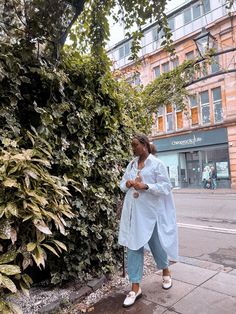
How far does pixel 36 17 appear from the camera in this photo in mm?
2576

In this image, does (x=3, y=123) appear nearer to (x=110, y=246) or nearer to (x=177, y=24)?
(x=110, y=246)

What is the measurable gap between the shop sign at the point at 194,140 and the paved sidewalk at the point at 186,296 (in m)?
15.0

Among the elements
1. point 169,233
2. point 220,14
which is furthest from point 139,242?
point 220,14

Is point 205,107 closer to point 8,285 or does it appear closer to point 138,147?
point 138,147

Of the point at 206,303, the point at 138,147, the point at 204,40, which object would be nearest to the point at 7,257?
the point at 138,147

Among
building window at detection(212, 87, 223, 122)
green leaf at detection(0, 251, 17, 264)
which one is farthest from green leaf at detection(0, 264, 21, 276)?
building window at detection(212, 87, 223, 122)

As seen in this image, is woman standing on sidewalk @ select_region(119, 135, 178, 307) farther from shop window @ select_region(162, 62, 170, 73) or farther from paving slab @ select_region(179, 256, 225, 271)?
shop window @ select_region(162, 62, 170, 73)

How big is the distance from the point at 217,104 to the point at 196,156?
3745mm

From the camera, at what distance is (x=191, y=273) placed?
11.1 feet

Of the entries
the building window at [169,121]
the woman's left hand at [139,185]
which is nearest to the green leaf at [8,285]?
the woman's left hand at [139,185]

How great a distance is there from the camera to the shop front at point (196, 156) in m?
17.4

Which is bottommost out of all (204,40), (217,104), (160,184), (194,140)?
(160,184)

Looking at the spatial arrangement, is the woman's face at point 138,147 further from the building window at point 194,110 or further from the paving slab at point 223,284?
the building window at point 194,110

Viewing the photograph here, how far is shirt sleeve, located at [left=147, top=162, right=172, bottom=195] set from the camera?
2.71 m
